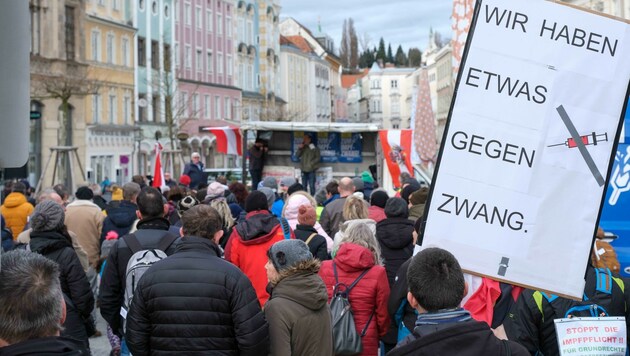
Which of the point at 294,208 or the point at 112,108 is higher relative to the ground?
the point at 112,108

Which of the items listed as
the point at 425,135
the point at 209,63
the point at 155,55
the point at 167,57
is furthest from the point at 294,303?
the point at 209,63

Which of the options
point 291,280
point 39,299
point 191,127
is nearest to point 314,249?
point 291,280

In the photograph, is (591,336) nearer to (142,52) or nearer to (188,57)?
(142,52)

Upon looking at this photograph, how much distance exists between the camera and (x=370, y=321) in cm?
643

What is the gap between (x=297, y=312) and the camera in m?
5.32

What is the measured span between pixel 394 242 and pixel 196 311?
301 centimetres

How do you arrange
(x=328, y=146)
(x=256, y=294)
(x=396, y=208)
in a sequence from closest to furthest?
1. (x=256, y=294)
2. (x=396, y=208)
3. (x=328, y=146)

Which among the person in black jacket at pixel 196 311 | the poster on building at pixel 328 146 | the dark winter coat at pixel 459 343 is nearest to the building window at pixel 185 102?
the poster on building at pixel 328 146

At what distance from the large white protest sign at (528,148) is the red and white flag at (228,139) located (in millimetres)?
15965

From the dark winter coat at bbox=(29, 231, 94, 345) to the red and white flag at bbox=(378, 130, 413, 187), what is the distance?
12.8 meters

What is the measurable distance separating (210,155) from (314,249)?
2515 inches

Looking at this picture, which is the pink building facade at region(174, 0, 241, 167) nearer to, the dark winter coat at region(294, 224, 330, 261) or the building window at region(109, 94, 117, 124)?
the building window at region(109, 94, 117, 124)

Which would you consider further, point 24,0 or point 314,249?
point 314,249

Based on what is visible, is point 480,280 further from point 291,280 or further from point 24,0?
point 24,0
